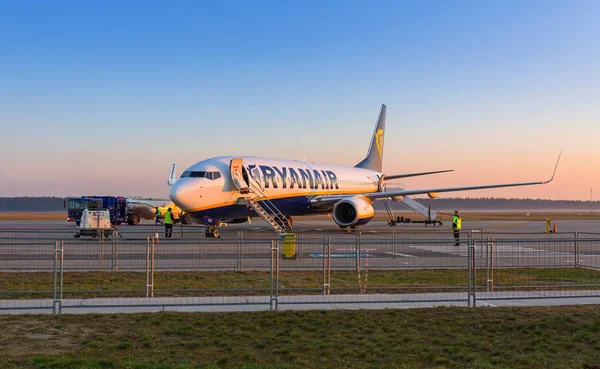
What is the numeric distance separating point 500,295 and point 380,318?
389 centimetres

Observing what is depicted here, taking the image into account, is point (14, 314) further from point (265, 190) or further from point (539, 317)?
point (265, 190)

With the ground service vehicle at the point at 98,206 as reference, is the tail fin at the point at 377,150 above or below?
above

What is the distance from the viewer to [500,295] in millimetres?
12805

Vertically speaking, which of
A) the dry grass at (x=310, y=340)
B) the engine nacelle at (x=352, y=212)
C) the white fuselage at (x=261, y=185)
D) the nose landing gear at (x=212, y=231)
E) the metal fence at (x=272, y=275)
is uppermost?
the white fuselage at (x=261, y=185)

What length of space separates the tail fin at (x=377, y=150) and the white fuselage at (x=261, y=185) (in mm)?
9014

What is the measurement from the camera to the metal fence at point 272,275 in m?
11.9

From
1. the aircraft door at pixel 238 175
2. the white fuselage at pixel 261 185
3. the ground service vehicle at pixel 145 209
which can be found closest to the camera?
the white fuselage at pixel 261 185

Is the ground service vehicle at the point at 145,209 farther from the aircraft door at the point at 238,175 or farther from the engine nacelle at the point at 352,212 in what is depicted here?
the aircraft door at the point at 238,175

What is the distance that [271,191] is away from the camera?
34.7m

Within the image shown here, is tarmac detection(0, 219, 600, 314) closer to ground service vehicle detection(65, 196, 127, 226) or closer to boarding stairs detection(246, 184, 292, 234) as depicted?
boarding stairs detection(246, 184, 292, 234)

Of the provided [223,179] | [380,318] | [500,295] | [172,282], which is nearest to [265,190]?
[223,179]

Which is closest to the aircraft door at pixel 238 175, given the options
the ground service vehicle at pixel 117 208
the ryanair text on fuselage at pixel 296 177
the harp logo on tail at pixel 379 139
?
the ryanair text on fuselage at pixel 296 177

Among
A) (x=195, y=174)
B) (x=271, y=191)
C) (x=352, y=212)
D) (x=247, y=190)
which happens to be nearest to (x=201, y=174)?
(x=195, y=174)

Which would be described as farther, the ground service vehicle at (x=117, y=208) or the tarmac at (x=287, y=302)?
the ground service vehicle at (x=117, y=208)
